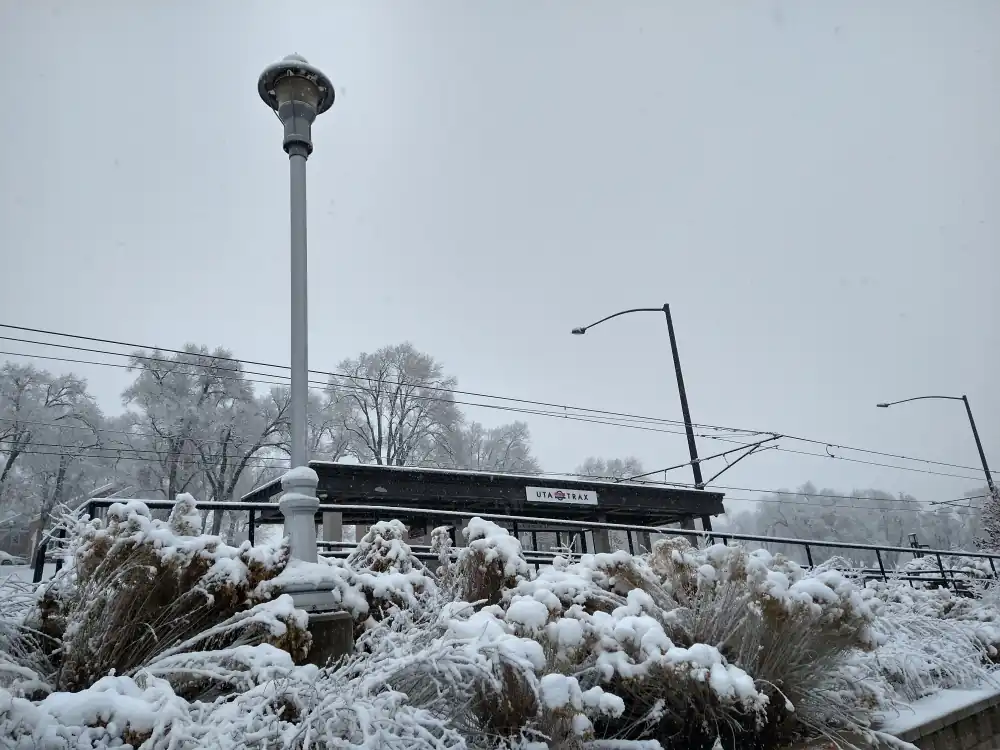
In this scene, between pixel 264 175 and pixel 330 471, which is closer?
pixel 330 471

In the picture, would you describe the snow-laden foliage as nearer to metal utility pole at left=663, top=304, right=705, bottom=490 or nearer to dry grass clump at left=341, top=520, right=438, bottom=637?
dry grass clump at left=341, top=520, right=438, bottom=637

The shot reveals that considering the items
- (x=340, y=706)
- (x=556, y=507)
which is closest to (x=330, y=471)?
(x=556, y=507)

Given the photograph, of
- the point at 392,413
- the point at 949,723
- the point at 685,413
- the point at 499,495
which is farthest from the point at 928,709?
the point at 392,413

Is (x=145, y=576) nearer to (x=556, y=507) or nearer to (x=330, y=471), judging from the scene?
(x=330, y=471)

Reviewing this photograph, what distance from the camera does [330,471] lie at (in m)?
14.3

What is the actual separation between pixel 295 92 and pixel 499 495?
45.7ft

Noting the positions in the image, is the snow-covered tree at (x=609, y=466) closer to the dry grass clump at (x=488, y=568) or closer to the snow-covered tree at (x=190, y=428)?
the snow-covered tree at (x=190, y=428)

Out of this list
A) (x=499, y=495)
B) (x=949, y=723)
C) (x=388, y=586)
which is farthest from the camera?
(x=499, y=495)

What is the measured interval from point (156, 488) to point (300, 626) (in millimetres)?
32079

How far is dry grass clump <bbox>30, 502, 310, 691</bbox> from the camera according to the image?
290 cm

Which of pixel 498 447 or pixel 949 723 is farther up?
pixel 498 447

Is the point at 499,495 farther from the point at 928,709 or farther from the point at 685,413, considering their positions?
the point at 928,709

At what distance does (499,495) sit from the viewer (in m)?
17.7

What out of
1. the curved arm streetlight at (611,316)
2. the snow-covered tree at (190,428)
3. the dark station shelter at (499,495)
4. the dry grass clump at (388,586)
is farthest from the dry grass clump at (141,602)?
the snow-covered tree at (190,428)
